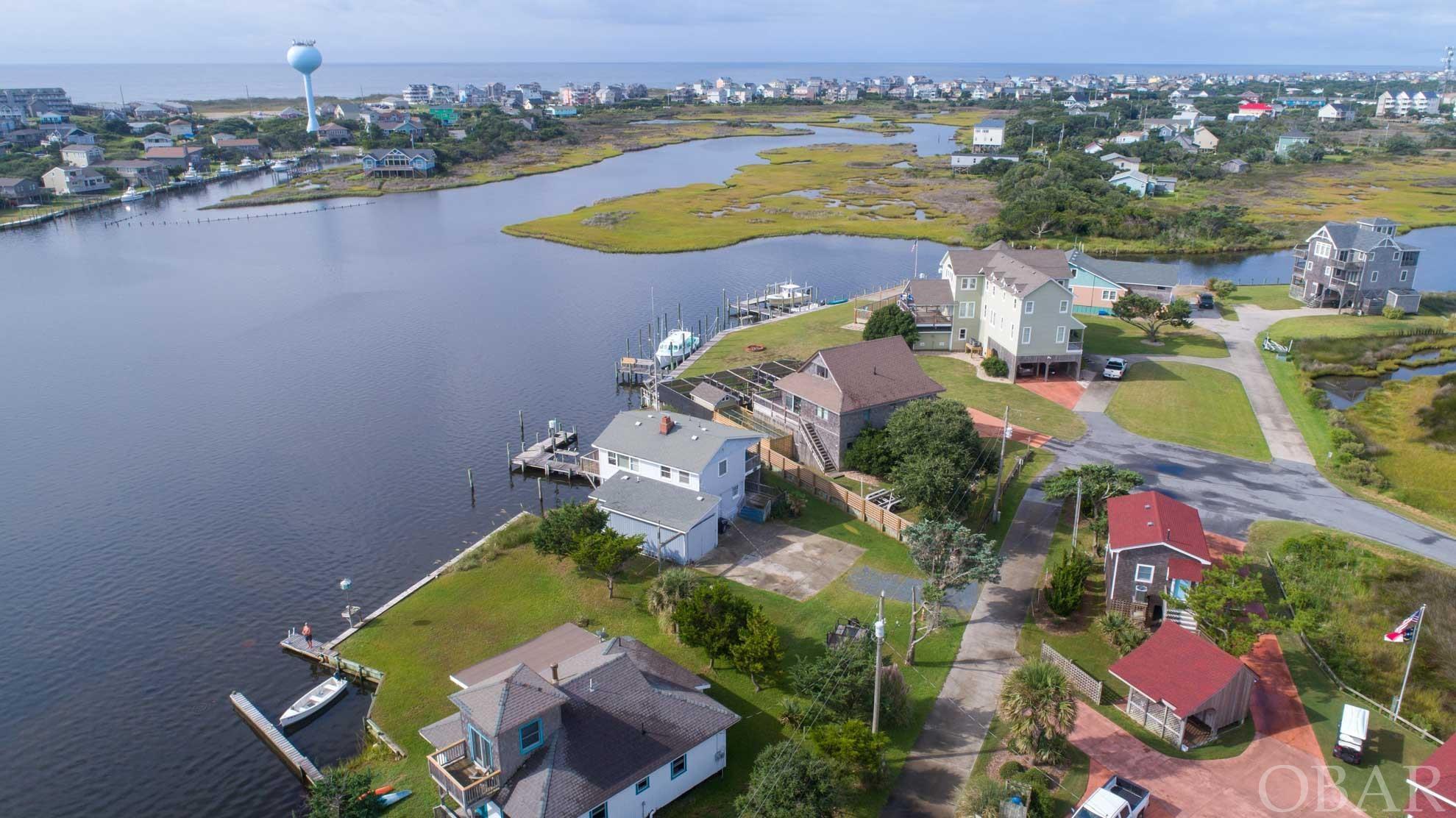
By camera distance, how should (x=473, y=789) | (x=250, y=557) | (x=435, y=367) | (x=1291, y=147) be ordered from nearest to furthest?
(x=473, y=789) < (x=250, y=557) < (x=435, y=367) < (x=1291, y=147)

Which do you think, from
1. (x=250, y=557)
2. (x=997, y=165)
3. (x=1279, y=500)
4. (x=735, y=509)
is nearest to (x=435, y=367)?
(x=250, y=557)

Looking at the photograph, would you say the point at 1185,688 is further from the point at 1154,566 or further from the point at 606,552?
the point at 606,552

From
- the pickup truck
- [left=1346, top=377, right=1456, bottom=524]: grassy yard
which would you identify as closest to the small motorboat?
the pickup truck

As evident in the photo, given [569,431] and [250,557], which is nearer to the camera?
[250,557]

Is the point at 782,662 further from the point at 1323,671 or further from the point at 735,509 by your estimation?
the point at 1323,671

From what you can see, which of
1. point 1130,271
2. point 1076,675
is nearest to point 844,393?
point 1076,675

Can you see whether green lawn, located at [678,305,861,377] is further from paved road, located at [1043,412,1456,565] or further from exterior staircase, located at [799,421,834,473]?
paved road, located at [1043,412,1456,565]
